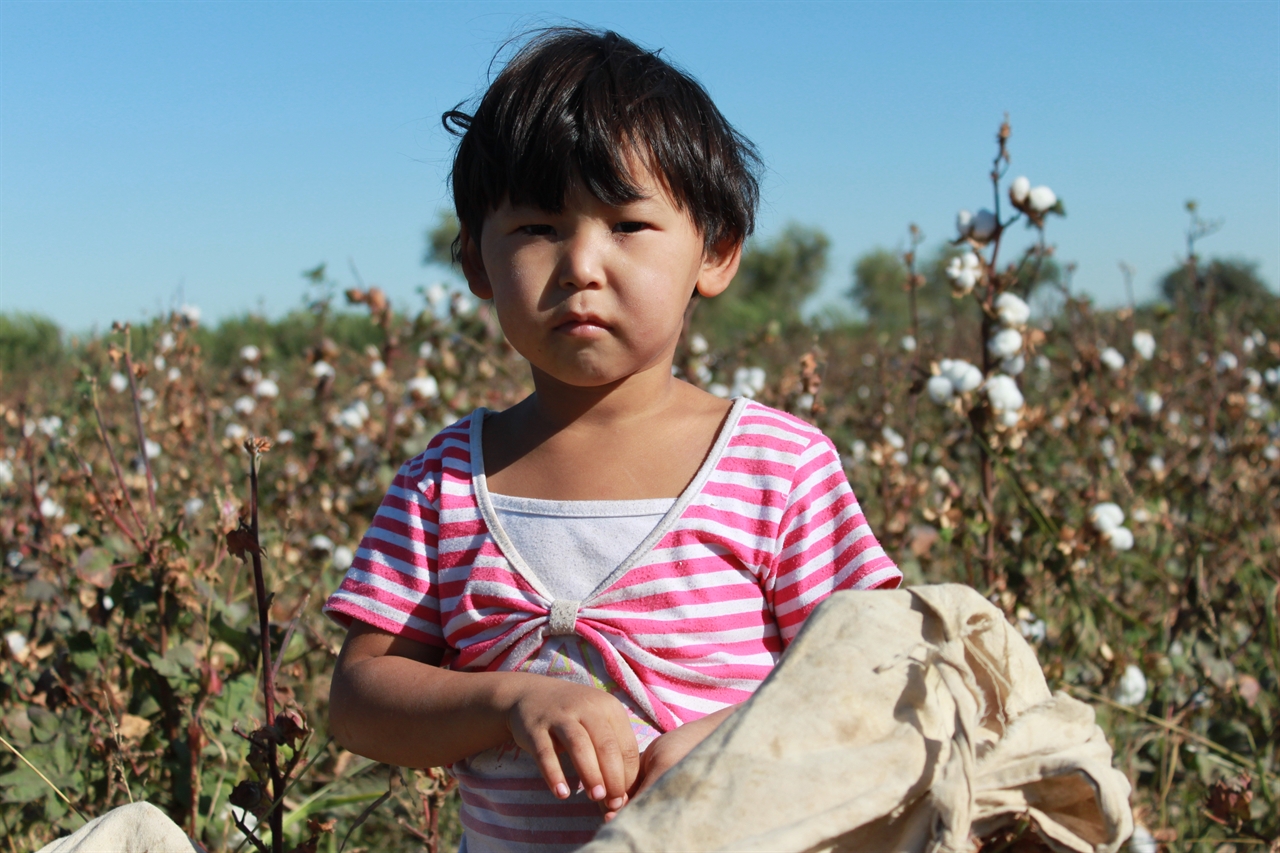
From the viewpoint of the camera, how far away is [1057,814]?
0.89 metres

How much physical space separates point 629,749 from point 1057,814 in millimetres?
343

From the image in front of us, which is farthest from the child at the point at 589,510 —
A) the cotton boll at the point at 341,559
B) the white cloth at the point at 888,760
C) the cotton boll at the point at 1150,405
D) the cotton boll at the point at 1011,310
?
the cotton boll at the point at 1150,405

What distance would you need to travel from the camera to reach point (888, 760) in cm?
87

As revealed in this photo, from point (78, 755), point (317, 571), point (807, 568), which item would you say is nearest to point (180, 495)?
point (317, 571)

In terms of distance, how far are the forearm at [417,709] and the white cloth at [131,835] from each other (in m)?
0.18

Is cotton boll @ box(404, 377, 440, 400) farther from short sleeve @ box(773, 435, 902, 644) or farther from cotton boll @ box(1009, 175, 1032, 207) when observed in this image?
short sleeve @ box(773, 435, 902, 644)

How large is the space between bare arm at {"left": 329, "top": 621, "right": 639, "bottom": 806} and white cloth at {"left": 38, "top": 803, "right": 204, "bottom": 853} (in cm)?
18

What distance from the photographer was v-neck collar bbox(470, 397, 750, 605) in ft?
3.81

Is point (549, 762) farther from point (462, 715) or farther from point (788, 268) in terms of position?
point (788, 268)

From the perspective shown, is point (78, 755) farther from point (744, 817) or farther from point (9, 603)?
point (744, 817)

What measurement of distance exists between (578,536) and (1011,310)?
5.31 ft

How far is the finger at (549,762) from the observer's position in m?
0.95

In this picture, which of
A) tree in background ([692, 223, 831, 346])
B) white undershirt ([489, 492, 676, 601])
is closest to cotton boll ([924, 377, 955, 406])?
white undershirt ([489, 492, 676, 601])

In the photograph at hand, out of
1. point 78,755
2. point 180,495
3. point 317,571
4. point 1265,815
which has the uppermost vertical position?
point 180,495
